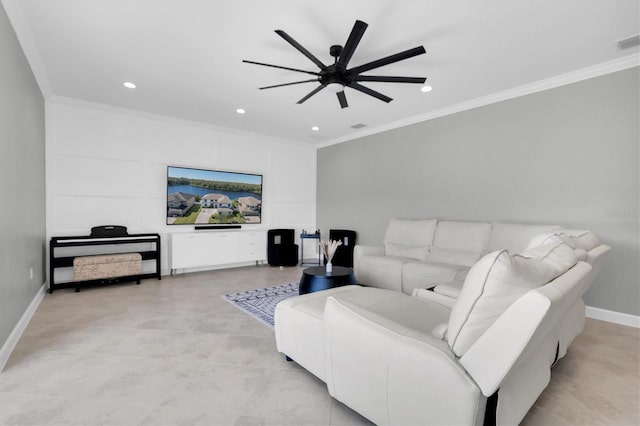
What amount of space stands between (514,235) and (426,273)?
105 centimetres

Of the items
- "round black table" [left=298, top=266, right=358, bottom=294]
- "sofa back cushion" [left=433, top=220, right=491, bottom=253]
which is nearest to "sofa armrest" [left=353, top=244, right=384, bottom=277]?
"sofa back cushion" [left=433, top=220, right=491, bottom=253]

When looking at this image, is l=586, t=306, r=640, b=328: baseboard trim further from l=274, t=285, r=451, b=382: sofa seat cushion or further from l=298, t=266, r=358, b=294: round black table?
l=298, t=266, r=358, b=294: round black table

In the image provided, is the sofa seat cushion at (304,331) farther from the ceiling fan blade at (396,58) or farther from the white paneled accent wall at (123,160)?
the white paneled accent wall at (123,160)

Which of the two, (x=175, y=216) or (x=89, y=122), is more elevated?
(x=89, y=122)

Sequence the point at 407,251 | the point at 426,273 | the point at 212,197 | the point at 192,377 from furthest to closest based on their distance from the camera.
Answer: the point at 212,197
the point at 407,251
the point at 426,273
the point at 192,377

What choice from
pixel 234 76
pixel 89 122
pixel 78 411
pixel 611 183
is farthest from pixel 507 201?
pixel 89 122

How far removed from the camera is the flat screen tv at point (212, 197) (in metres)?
4.98

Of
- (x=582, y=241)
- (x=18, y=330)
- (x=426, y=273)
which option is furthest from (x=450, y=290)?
(x=18, y=330)

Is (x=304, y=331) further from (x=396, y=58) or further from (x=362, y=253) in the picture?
(x=362, y=253)

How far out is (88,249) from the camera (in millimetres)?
4266

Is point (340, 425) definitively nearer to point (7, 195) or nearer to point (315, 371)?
point (315, 371)

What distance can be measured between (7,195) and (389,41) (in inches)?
133

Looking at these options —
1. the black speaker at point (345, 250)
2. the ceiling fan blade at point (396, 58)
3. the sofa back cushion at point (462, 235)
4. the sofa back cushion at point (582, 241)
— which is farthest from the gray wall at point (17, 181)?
the sofa back cushion at point (462, 235)

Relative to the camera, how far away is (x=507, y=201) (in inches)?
150
